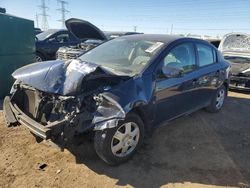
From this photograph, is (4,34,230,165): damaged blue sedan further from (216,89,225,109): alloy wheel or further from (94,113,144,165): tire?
(216,89,225,109): alloy wheel

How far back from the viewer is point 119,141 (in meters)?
3.28

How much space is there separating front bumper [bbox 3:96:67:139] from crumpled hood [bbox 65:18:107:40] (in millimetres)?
2392

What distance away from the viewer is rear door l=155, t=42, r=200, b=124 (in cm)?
369

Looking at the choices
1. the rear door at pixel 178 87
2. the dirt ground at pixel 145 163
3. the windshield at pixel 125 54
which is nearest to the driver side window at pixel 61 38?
the windshield at pixel 125 54

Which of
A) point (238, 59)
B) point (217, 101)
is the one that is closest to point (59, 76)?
point (217, 101)

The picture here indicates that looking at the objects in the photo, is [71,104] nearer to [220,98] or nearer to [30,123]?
[30,123]

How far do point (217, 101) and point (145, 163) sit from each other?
2948 mm

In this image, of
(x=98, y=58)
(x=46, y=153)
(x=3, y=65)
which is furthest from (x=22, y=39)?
(x=46, y=153)

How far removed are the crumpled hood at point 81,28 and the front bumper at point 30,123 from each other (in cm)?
239

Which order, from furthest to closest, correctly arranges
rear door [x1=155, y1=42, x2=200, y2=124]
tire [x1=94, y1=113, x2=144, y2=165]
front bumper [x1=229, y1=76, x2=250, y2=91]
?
front bumper [x1=229, y1=76, x2=250, y2=91]
rear door [x1=155, y1=42, x2=200, y2=124]
tire [x1=94, y1=113, x2=144, y2=165]

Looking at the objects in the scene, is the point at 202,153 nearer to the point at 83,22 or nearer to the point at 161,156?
the point at 161,156

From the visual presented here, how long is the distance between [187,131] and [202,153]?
0.78m

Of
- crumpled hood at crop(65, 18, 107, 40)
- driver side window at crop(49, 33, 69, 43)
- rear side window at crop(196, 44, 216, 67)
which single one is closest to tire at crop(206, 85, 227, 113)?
rear side window at crop(196, 44, 216, 67)

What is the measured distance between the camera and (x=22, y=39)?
639cm
